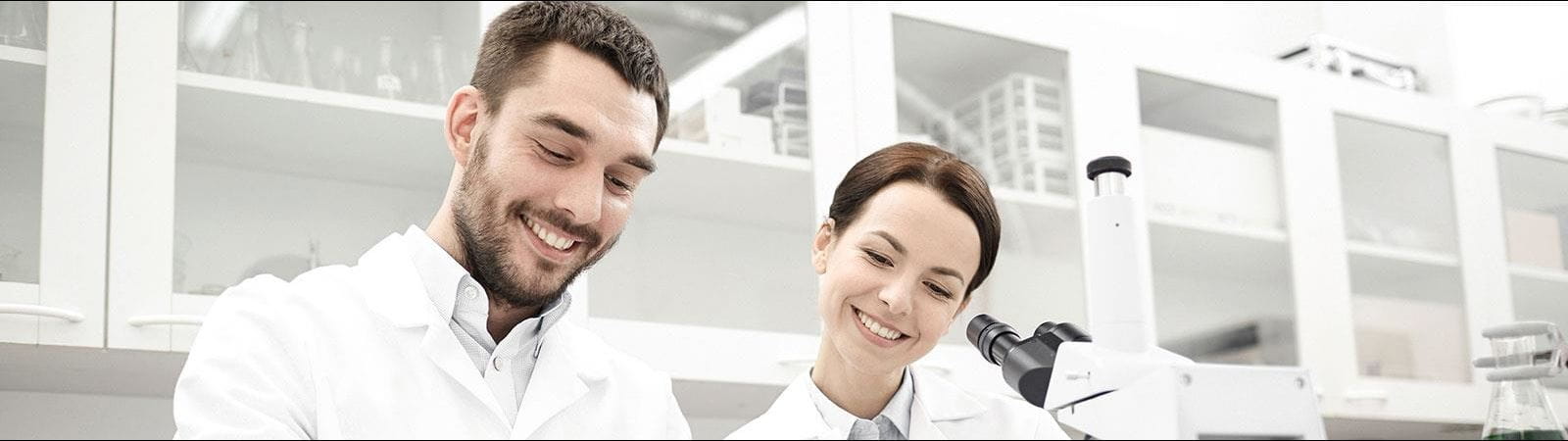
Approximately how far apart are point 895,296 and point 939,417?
0.16 metres

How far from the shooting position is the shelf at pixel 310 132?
1738 millimetres

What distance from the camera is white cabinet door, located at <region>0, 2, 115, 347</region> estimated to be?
157cm

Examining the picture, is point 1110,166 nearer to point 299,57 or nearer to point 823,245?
point 823,245

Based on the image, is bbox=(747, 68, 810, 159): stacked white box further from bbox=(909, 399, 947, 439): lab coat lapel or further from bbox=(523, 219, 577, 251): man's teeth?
bbox=(523, 219, 577, 251): man's teeth

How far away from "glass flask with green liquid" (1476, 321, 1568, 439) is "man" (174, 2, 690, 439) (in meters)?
0.68

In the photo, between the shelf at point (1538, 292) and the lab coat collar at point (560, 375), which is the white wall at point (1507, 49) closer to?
the shelf at point (1538, 292)

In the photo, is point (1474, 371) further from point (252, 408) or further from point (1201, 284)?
point (252, 408)

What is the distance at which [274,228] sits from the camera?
177 cm

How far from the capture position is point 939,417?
138 cm

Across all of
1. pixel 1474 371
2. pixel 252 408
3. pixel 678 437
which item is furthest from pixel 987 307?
pixel 252 408

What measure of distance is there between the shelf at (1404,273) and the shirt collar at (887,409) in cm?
159

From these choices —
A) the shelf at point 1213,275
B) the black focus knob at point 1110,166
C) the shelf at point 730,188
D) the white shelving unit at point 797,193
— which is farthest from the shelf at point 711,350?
the black focus knob at point 1110,166

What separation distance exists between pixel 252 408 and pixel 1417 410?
88.7 inches

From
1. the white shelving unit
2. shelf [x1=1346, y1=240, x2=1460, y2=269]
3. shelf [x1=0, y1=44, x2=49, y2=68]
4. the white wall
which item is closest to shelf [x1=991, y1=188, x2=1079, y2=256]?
the white shelving unit
